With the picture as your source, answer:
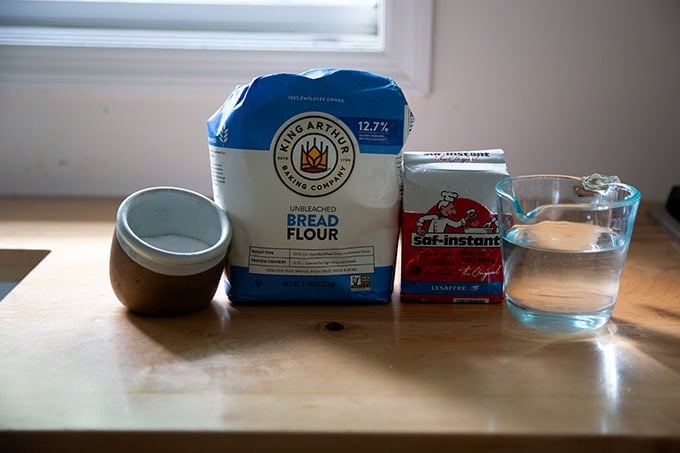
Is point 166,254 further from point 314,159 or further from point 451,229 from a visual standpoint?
point 451,229

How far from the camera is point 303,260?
2.79ft

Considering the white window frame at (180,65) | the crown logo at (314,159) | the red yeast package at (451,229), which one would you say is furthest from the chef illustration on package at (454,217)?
the white window frame at (180,65)

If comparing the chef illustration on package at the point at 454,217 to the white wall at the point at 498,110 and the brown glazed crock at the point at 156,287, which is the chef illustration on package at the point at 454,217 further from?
the white wall at the point at 498,110

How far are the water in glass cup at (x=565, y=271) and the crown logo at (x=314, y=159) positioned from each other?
0.63 ft

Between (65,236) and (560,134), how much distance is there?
0.69 metres

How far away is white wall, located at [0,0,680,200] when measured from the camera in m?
1.16

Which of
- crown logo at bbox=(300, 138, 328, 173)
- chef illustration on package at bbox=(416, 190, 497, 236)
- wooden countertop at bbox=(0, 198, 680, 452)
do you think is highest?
crown logo at bbox=(300, 138, 328, 173)

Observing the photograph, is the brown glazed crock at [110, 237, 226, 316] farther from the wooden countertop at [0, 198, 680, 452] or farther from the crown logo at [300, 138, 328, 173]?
the crown logo at [300, 138, 328, 173]

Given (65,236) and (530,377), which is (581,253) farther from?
(65,236)

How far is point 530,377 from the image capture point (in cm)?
71

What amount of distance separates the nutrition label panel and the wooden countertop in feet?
0.13

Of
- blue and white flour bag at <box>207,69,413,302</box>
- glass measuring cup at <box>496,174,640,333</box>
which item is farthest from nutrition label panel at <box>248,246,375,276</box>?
glass measuring cup at <box>496,174,640,333</box>

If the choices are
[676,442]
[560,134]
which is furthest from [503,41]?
[676,442]

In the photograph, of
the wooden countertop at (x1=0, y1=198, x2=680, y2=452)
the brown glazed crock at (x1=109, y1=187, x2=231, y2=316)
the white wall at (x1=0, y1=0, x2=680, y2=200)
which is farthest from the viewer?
the white wall at (x1=0, y1=0, x2=680, y2=200)
